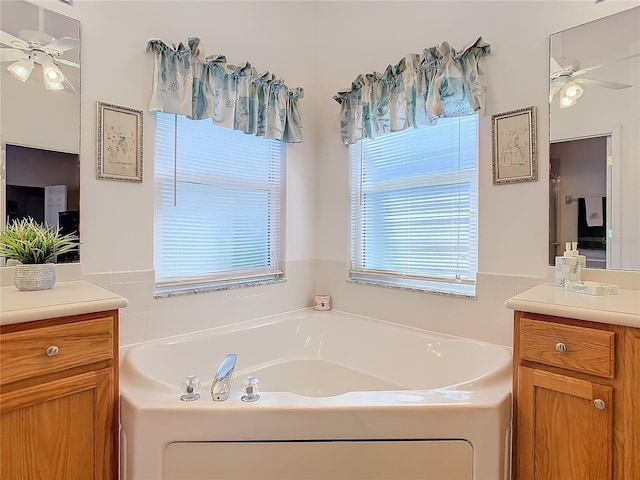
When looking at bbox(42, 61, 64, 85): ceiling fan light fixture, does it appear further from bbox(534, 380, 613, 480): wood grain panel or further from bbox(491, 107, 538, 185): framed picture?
bbox(534, 380, 613, 480): wood grain panel

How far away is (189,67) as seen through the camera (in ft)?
6.71

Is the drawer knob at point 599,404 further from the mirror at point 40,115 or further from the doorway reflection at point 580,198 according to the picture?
the mirror at point 40,115

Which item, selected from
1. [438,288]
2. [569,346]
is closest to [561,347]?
[569,346]

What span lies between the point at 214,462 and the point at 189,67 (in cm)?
192

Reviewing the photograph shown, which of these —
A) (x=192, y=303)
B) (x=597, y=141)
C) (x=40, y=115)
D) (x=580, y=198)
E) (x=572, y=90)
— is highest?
(x=572, y=90)

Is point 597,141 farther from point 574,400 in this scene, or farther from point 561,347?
point 574,400

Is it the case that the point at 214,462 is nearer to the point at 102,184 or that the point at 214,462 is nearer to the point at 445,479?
the point at 445,479

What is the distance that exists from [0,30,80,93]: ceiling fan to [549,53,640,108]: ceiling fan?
88.3 inches

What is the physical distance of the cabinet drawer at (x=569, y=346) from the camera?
45.5 inches

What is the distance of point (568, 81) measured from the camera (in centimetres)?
172

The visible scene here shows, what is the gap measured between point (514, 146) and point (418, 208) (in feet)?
2.13

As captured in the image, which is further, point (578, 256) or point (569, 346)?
point (578, 256)

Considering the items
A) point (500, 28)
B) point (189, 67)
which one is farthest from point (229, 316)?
point (500, 28)

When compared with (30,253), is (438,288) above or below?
below
